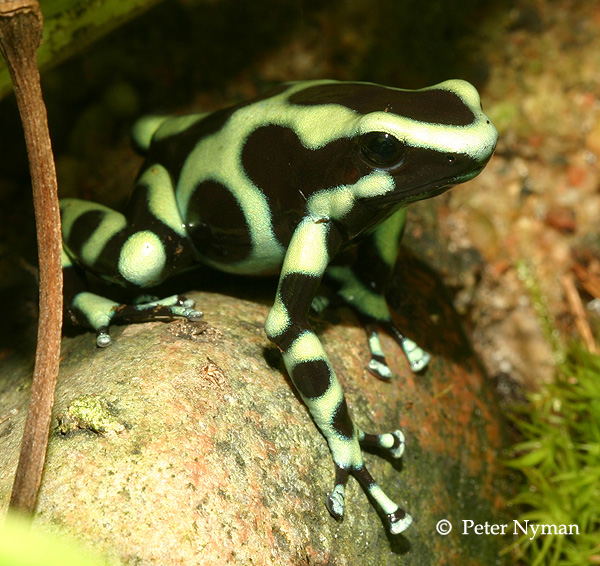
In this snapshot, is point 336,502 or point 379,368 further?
point 379,368

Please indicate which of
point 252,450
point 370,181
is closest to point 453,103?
point 370,181

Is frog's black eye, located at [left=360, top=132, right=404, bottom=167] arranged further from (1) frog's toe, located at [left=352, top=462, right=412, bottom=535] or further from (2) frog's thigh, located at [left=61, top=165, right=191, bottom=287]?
(1) frog's toe, located at [left=352, top=462, right=412, bottom=535]

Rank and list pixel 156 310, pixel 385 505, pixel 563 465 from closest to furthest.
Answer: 1. pixel 385 505
2. pixel 156 310
3. pixel 563 465

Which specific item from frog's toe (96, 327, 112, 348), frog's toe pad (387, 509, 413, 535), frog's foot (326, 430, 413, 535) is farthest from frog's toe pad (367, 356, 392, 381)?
frog's toe (96, 327, 112, 348)

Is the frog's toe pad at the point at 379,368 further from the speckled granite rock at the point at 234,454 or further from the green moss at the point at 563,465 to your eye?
the green moss at the point at 563,465

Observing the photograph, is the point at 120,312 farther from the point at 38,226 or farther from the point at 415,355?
the point at 415,355

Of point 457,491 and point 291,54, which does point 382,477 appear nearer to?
point 457,491

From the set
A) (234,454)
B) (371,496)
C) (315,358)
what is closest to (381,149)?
(315,358)
